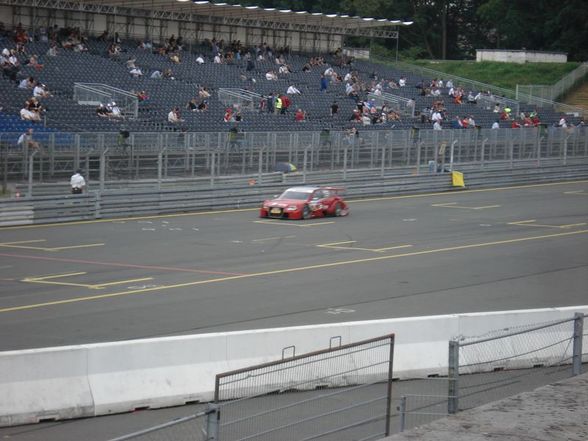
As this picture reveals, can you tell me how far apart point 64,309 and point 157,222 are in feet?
51.9

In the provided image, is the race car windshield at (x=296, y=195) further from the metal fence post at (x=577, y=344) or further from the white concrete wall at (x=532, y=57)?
the white concrete wall at (x=532, y=57)

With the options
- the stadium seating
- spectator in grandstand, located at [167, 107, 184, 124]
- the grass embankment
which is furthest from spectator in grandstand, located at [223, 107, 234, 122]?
the grass embankment

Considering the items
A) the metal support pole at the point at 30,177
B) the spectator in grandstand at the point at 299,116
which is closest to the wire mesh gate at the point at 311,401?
the metal support pole at the point at 30,177

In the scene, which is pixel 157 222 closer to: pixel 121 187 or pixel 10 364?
pixel 121 187

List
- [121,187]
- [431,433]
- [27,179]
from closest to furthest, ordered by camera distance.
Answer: [431,433], [27,179], [121,187]

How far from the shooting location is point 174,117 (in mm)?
50906

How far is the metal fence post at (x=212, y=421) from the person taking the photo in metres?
8.48

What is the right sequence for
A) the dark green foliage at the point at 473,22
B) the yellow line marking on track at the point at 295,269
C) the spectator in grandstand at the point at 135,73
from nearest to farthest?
the yellow line marking on track at the point at 295,269 < the spectator in grandstand at the point at 135,73 < the dark green foliage at the point at 473,22

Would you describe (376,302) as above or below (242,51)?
below

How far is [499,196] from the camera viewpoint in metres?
50.1

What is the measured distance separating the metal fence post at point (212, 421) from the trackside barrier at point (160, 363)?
5.02 meters

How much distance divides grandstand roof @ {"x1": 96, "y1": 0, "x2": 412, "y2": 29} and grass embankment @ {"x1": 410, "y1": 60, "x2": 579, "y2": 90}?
12896 mm

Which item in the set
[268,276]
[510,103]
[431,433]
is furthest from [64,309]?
[510,103]

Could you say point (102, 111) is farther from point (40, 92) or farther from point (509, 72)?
point (509, 72)
